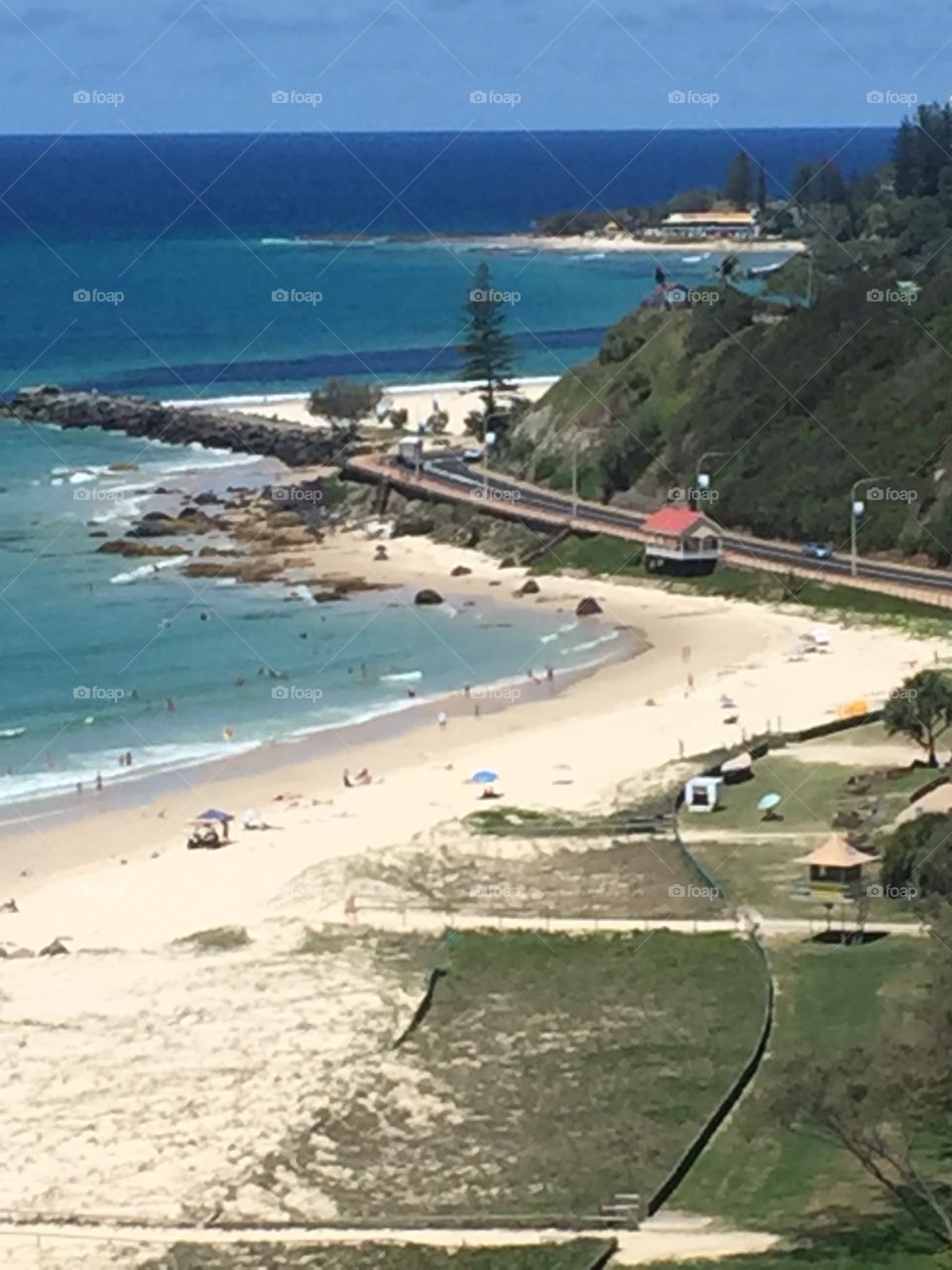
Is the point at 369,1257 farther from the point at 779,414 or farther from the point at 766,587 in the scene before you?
the point at 779,414

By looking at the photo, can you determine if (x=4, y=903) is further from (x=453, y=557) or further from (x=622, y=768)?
(x=453, y=557)

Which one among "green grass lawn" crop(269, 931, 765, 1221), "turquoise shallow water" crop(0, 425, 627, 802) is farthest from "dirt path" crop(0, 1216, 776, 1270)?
"turquoise shallow water" crop(0, 425, 627, 802)

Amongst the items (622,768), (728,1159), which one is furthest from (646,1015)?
(622,768)

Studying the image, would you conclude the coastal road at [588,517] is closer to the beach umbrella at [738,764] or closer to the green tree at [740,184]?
the beach umbrella at [738,764]

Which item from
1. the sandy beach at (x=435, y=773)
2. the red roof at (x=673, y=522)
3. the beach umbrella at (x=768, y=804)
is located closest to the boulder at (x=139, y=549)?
the red roof at (x=673, y=522)

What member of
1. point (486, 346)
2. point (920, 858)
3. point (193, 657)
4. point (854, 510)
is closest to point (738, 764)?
point (920, 858)
